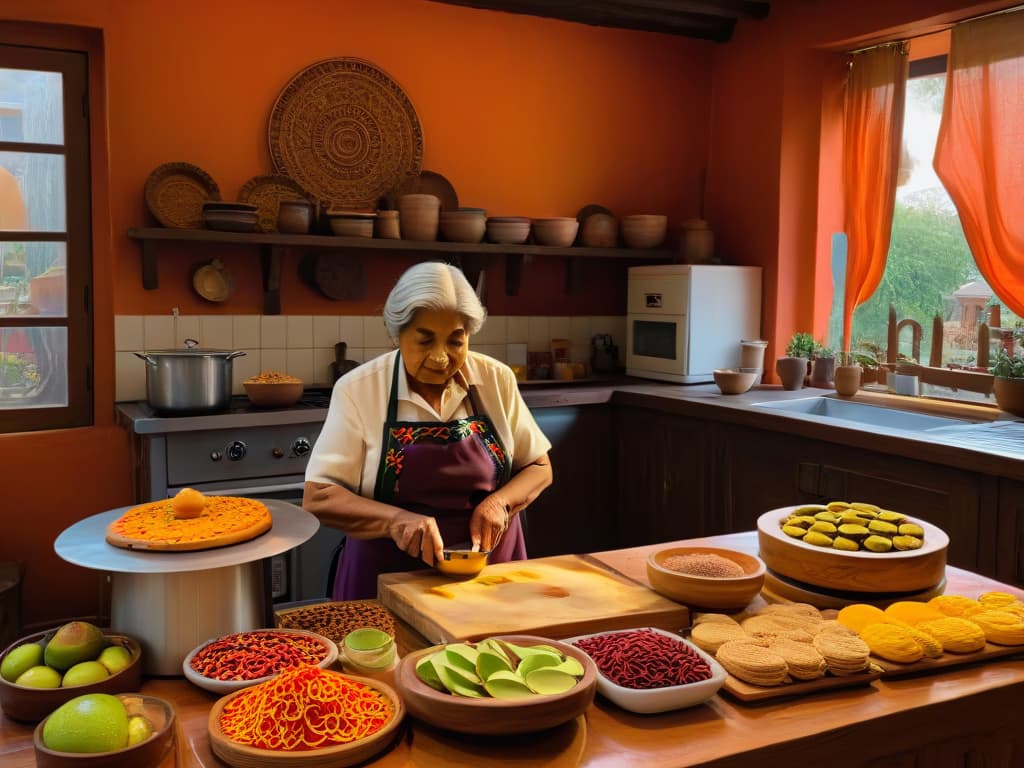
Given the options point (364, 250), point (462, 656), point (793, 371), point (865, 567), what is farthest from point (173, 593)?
point (793, 371)

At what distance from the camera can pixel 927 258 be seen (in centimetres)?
433

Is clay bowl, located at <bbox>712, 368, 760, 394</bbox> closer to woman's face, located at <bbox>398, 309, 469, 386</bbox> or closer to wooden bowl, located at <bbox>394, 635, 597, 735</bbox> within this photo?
woman's face, located at <bbox>398, 309, 469, 386</bbox>

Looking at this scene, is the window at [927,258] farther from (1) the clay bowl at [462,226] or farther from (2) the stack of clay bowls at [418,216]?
(2) the stack of clay bowls at [418,216]

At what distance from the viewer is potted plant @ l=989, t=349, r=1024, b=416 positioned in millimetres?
3340

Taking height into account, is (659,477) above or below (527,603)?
below

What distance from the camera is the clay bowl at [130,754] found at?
1080mm

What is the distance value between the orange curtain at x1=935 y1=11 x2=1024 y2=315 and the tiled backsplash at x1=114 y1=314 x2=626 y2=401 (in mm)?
2177

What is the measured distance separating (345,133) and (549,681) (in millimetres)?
3425

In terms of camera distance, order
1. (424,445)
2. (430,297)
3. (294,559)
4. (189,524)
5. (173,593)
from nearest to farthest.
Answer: (173,593) → (189,524) → (430,297) → (424,445) → (294,559)

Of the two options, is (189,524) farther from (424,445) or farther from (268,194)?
(268,194)

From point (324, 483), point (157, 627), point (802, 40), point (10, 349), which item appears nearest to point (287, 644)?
point (157, 627)

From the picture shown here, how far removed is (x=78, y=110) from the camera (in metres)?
3.72

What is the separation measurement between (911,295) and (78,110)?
12.4ft

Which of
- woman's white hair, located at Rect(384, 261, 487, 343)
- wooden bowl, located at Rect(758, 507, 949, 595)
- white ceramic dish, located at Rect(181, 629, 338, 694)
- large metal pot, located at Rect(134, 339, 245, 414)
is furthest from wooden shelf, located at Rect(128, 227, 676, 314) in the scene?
wooden bowl, located at Rect(758, 507, 949, 595)
